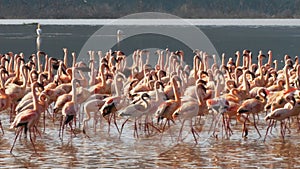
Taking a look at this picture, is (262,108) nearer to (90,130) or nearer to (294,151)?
(294,151)

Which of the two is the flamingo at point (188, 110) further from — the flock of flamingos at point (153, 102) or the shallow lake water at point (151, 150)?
the shallow lake water at point (151, 150)

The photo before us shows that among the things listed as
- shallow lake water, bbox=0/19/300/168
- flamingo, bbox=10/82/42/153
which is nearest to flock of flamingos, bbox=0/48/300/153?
flamingo, bbox=10/82/42/153

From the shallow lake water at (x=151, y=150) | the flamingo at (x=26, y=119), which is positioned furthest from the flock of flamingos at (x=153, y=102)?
the shallow lake water at (x=151, y=150)

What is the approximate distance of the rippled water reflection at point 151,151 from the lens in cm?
1348

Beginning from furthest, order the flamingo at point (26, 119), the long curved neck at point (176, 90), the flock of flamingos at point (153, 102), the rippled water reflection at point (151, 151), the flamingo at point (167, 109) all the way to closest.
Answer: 1. the long curved neck at point (176, 90)
2. the flamingo at point (167, 109)
3. the flock of flamingos at point (153, 102)
4. the flamingo at point (26, 119)
5. the rippled water reflection at point (151, 151)

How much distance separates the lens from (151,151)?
1460 cm

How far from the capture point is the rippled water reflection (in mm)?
13477

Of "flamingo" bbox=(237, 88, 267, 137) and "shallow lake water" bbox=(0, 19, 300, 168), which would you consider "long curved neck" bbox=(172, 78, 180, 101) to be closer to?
"shallow lake water" bbox=(0, 19, 300, 168)

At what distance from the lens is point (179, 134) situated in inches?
628

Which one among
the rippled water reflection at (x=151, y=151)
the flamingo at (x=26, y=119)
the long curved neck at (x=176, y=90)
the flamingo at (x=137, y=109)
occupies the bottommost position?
the rippled water reflection at (x=151, y=151)

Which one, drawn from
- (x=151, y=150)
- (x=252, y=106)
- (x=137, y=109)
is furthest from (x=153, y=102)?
(x=252, y=106)

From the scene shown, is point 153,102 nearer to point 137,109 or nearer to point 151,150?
point 137,109

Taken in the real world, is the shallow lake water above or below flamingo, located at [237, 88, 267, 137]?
below

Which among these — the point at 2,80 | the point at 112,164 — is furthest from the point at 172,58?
the point at 112,164
